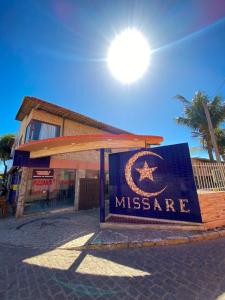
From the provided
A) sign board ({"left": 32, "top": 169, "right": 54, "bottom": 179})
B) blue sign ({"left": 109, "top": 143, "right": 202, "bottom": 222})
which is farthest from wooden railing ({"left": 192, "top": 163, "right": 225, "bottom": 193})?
sign board ({"left": 32, "top": 169, "right": 54, "bottom": 179})

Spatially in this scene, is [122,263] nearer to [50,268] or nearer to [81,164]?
[50,268]

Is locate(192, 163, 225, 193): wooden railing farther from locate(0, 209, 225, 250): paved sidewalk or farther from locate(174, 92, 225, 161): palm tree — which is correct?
locate(174, 92, 225, 161): palm tree

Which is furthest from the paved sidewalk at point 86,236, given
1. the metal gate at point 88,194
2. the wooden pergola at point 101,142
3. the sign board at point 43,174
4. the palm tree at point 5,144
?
the palm tree at point 5,144

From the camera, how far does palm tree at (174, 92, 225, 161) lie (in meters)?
15.3

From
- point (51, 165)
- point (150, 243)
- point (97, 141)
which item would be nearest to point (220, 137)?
point (97, 141)

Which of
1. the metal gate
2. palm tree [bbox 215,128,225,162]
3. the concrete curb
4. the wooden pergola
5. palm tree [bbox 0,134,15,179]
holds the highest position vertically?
palm tree [bbox 0,134,15,179]

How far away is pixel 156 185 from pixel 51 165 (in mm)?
6958

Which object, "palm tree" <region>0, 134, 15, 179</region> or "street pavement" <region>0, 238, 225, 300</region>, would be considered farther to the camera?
"palm tree" <region>0, 134, 15, 179</region>

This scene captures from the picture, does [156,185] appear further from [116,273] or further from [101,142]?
[116,273]

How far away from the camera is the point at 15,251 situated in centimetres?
448

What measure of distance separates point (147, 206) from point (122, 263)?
2.87 meters

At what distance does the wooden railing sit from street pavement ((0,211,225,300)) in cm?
198

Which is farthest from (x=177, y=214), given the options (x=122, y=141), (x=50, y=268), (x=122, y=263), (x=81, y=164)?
(x=81, y=164)

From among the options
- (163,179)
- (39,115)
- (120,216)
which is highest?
(39,115)
